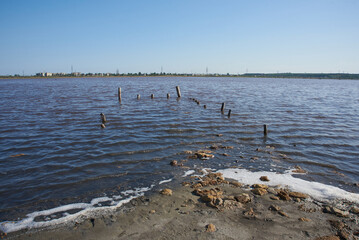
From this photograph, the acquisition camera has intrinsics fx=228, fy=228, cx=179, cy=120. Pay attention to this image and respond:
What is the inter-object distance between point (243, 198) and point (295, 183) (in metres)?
2.69

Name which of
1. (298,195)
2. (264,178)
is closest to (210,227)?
(298,195)

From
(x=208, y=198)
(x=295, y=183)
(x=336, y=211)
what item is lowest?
(x=295, y=183)

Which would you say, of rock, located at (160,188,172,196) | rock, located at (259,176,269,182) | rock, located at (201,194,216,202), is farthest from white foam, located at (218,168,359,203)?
rock, located at (160,188,172,196)

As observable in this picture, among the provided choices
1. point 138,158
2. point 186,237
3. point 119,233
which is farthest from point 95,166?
point 186,237

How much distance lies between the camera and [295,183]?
26.9 feet

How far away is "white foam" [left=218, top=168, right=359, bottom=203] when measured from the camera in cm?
731

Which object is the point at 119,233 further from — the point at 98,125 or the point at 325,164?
the point at 98,125

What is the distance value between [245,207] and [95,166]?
6.14 meters

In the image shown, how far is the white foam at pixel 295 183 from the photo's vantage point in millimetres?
7309

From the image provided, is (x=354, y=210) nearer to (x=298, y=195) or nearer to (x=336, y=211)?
(x=336, y=211)

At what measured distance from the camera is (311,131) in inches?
617

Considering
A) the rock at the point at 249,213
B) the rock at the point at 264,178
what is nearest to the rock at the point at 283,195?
the rock at the point at 264,178

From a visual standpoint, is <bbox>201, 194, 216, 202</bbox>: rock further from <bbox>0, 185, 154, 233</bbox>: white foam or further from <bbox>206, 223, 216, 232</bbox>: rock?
<bbox>0, 185, 154, 233</bbox>: white foam

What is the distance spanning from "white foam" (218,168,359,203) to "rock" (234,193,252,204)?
1.33 meters
